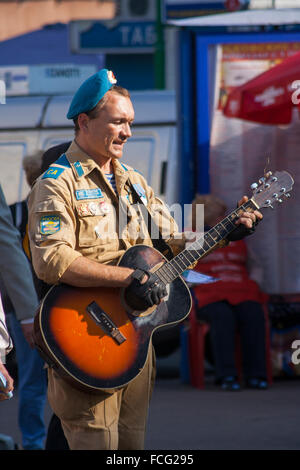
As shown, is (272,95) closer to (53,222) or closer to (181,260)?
(181,260)

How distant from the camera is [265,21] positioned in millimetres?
8266

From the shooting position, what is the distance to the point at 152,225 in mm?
4180

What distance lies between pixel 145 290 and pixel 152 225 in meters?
0.40

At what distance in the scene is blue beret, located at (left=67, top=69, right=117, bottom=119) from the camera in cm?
398

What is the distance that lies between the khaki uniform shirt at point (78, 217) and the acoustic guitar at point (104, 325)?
96 mm

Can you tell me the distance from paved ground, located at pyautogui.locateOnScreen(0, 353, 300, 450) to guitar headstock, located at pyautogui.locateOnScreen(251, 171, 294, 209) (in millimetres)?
2318

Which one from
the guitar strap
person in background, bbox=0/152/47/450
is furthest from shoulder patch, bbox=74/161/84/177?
person in background, bbox=0/152/47/450

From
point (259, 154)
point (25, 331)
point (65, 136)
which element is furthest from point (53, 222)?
point (65, 136)

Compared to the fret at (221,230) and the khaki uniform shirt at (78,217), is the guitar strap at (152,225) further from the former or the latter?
the fret at (221,230)

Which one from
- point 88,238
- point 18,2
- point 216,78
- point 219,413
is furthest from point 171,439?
point 18,2

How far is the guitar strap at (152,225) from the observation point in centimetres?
411

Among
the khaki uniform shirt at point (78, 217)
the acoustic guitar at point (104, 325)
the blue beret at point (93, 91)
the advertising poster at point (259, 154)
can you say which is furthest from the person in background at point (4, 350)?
the advertising poster at point (259, 154)

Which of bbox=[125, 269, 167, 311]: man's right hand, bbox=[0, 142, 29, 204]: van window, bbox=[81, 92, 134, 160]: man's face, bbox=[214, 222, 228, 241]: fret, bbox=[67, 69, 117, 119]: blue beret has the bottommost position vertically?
bbox=[0, 142, 29, 204]: van window

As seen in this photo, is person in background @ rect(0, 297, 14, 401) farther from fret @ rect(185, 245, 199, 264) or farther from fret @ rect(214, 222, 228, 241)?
fret @ rect(214, 222, 228, 241)
